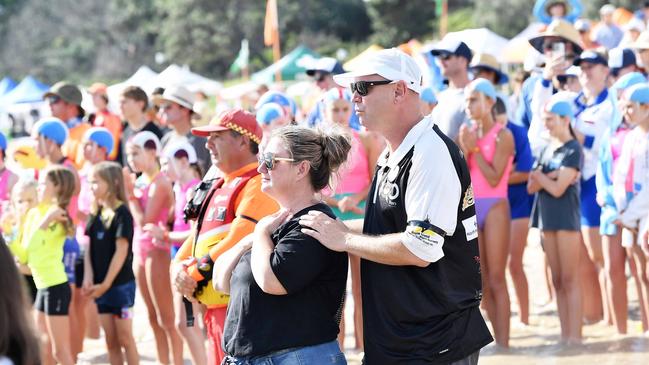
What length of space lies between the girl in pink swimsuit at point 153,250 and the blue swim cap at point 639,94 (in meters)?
3.52

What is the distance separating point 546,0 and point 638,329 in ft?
17.7

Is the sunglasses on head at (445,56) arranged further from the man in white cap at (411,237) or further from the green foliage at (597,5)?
the green foliage at (597,5)

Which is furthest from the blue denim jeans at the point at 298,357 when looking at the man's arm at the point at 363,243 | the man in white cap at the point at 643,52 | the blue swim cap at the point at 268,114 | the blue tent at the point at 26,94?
the blue tent at the point at 26,94

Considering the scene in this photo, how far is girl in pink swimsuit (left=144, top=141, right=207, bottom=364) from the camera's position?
6934mm

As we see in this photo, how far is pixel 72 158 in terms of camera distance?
31.9ft

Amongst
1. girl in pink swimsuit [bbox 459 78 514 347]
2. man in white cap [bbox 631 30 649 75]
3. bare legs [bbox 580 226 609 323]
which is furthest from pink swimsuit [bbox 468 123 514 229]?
man in white cap [bbox 631 30 649 75]

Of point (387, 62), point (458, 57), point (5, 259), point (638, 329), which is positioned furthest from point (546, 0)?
point (5, 259)

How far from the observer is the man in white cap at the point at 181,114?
8.55 meters

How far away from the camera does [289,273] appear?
3830mm

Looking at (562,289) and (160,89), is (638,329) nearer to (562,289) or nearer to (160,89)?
(562,289)

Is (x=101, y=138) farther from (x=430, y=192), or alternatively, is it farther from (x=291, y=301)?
(x=430, y=192)

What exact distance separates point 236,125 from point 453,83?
3533 mm

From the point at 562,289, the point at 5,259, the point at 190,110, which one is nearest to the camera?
the point at 5,259

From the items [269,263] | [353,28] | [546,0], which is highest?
[353,28]
